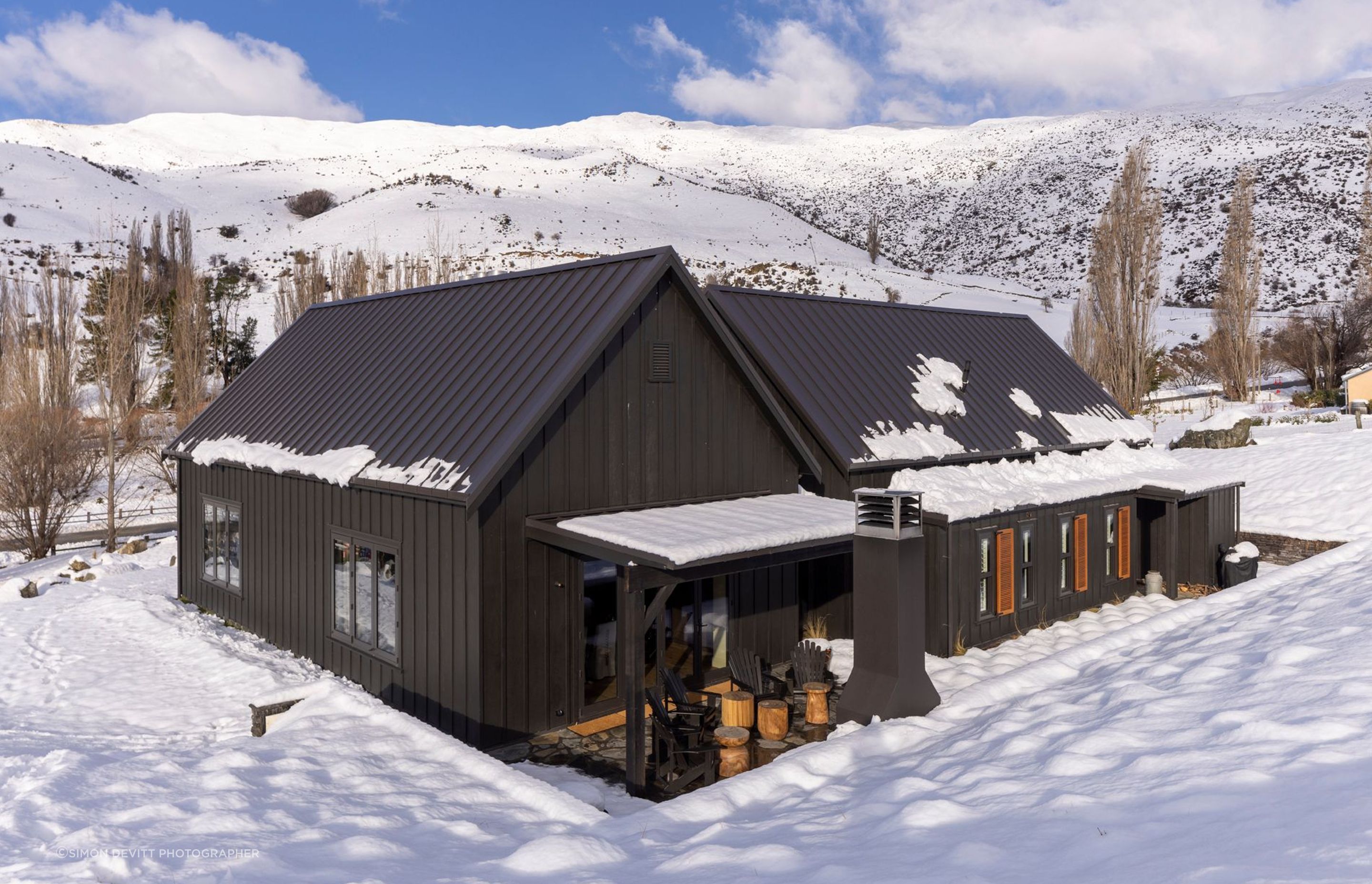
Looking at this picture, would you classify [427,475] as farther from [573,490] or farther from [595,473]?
[595,473]

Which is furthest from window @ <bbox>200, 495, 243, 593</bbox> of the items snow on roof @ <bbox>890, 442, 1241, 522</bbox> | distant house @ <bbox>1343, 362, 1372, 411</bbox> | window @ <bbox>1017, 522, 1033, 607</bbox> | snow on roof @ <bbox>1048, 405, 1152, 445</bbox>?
distant house @ <bbox>1343, 362, 1372, 411</bbox>

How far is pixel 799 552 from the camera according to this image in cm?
1002

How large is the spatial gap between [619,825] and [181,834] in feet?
10.7

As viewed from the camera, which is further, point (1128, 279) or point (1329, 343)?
point (1329, 343)

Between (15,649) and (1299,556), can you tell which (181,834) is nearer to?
(15,649)

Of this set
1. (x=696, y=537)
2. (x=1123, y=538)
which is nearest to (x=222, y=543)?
(x=696, y=537)

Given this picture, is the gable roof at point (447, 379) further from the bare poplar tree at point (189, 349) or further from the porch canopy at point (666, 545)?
the bare poplar tree at point (189, 349)

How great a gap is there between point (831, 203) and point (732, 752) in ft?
429

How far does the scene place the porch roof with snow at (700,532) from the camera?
8.87 meters

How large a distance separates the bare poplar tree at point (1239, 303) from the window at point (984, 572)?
35196 millimetres

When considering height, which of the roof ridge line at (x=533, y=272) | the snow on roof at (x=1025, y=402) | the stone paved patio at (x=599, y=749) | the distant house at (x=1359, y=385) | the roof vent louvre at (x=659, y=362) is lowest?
the stone paved patio at (x=599, y=749)

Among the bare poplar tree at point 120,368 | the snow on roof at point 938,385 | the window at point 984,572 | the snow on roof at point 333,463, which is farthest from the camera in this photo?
the bare poplar tree at point 120,368

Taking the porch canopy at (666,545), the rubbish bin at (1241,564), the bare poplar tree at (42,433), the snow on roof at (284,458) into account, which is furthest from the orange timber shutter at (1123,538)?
the bare poplar tree at (42,433)

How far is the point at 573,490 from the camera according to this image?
1052 centimetres
